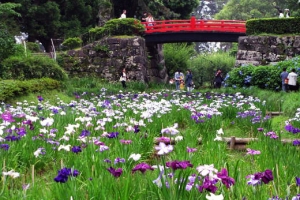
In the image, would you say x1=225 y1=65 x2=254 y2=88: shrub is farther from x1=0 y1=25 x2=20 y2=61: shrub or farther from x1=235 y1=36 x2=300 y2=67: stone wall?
x1=0 y1=25 x2=20 y2=61: shrub

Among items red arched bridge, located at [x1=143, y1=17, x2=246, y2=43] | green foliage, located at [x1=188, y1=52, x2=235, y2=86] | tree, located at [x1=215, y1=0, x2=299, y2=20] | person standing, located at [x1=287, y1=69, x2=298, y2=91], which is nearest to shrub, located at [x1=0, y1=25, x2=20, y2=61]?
person standing, located at [x1=287, y1=69, x2=298, y2=91]

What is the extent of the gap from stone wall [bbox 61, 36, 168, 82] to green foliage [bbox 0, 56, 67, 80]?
24.9 feet

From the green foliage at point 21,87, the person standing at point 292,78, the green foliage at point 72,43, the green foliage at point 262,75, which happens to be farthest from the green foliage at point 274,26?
the green foliage at point 21,87

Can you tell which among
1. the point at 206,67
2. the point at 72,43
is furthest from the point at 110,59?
the point at 206,67

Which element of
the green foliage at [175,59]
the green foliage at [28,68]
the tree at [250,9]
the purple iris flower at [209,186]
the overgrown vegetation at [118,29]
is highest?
the tree at [250,9]

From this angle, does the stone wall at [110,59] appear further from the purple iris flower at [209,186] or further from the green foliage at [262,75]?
the purple iris flower at [209,186]

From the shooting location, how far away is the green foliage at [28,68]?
13.6m

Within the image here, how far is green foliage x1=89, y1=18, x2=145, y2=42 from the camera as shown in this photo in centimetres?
2325

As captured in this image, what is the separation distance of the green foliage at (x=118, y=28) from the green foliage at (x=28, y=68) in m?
8.75

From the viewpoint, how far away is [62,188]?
8.40 feet

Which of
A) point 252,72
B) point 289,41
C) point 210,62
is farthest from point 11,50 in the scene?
point 210,62

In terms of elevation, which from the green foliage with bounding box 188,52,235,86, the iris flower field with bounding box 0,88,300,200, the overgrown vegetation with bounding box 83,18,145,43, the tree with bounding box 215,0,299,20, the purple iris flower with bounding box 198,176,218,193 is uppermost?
the tree with bounding box 215,0,299,20

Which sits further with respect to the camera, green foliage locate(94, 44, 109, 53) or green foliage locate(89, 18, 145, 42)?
green foliage locate(89, 18, 145, 42)

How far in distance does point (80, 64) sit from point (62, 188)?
20.9 m
